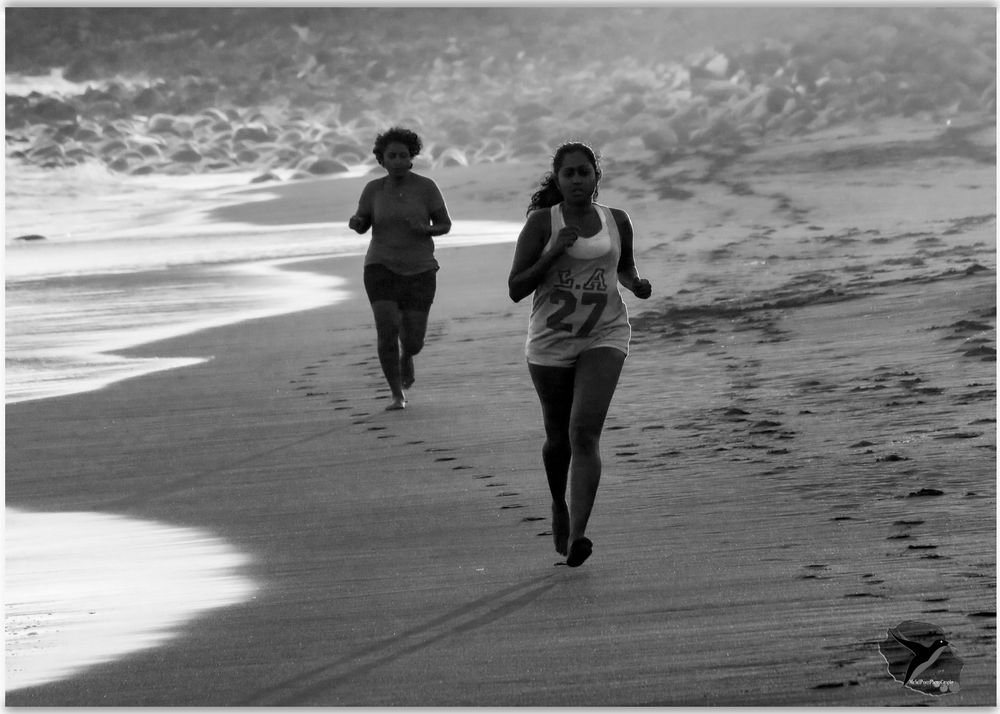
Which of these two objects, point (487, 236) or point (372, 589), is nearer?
point (372, 589)

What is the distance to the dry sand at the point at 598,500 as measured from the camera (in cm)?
390

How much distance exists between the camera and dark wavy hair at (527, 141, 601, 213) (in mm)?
4801

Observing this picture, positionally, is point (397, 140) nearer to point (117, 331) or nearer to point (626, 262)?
point (626, 262)

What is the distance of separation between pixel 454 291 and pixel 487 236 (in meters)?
6.23

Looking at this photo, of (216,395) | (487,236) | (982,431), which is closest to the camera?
(982,431)

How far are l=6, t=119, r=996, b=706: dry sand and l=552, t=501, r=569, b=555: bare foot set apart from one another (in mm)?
72

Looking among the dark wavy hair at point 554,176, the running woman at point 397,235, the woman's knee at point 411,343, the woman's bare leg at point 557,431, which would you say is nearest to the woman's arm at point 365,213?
the running woman at point 397,235

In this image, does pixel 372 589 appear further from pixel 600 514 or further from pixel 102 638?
pixel 600 514

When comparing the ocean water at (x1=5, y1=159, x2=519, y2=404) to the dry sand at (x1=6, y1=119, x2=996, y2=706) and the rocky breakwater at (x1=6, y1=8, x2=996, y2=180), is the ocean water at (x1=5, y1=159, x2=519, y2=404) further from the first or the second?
the rocky breakwater at (x1=6, y1=8, x2=996, y2=180)

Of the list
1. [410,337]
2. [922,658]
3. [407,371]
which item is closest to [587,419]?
[922,658]

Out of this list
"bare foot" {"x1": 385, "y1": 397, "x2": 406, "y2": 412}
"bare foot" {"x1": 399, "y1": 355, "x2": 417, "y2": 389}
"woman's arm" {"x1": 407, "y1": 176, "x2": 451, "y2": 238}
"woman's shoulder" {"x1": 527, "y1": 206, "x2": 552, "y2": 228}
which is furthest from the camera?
"bare foot" {"x1": 399, "y1": 355, "x2": 417, "y2": 389}

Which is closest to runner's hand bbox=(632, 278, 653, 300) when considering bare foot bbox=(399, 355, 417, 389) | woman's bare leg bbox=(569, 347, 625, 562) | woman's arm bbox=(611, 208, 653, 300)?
woman's arm bbox=(611, 208, 653, 300)

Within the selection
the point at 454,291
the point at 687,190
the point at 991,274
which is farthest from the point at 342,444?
the point at 687,190

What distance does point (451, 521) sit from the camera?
5.60m
